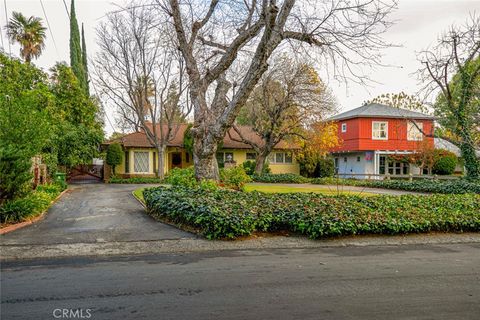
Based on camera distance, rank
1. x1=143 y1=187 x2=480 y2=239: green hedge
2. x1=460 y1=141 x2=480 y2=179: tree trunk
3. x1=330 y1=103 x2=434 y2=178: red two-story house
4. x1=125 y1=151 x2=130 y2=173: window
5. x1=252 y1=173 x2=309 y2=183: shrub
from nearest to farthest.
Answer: x1=143 y1=187 x2=480 y2=239: green hedge, x1=460 y1=141 x2=480 y2=179: tree trunk, x1=252 y1=173 x2=309 y2=183: shrub, x1=125 y1=151 x2=130 y2=173: window, x1=330 y1=103 x2=434 y2=178: red two-story house

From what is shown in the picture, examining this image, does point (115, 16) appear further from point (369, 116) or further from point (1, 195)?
point (369, 116)

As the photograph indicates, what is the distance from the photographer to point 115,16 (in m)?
23.5

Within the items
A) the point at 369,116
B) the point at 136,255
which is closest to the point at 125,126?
the point at 369,116

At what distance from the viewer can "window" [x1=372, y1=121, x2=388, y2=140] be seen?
108ft

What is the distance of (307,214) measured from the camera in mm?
9141

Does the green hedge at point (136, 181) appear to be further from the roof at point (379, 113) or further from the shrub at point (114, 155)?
the roof at point (379, 113)

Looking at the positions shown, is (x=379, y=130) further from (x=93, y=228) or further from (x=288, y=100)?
(x=93, y=228)

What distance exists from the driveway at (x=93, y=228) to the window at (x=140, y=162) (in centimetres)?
1669

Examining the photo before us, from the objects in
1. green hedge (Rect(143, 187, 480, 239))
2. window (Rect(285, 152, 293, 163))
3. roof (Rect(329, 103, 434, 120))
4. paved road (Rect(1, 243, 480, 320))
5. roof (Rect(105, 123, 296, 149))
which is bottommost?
paved road (Rect(1, 243, 480, 320))

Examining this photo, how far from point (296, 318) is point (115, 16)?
23.3 metres

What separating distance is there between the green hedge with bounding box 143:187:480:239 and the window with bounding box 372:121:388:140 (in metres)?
22.3

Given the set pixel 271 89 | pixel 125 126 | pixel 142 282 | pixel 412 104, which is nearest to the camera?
pixel 142 282

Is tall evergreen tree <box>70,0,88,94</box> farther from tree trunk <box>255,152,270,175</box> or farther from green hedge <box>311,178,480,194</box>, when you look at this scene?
green hedge <box>311,178,480,194</box>

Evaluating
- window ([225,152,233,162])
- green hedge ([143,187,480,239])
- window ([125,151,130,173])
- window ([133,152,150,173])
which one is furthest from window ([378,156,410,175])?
green hedge ([143,187,480,239])
